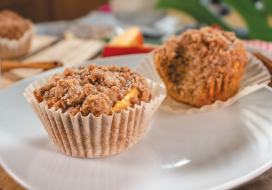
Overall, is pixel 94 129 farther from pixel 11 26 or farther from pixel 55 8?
pixel 55 8

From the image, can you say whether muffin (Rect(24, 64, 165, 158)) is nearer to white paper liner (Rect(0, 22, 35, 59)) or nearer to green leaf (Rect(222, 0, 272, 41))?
white paper liner (Rect(0, 22, 35, 59))

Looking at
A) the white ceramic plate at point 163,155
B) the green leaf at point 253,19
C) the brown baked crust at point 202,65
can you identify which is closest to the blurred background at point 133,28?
the green leaf at point 253,19

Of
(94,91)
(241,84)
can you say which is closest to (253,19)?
(241,84)

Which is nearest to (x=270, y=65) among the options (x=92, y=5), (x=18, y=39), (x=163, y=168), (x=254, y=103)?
(x=254, y=103)

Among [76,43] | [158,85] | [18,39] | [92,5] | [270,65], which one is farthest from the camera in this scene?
[92,5]

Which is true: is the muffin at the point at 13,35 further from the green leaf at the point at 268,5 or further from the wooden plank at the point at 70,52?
the green leaf at the point at 268,5

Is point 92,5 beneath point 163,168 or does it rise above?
beneath

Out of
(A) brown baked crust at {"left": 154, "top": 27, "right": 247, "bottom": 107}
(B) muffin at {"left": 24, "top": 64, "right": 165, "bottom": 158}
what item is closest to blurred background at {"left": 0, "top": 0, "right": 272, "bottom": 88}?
(A) brown baked crust at {"left": 154, "top": 27, "right": 247, "bottom": 107}

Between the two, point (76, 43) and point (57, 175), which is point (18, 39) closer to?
point (76, 43)
